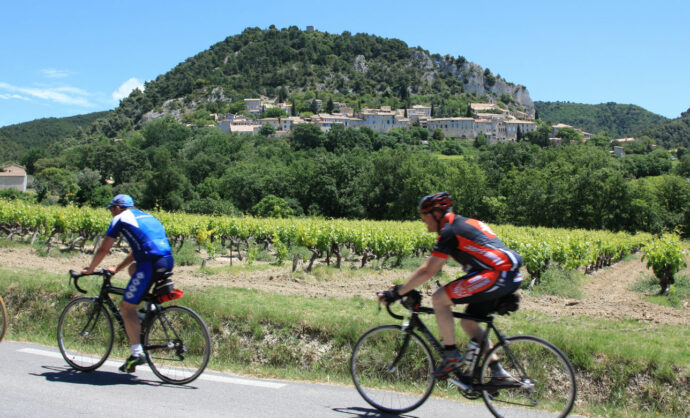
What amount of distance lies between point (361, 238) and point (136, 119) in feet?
650

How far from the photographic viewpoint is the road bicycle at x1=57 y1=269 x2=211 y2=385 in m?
5.06

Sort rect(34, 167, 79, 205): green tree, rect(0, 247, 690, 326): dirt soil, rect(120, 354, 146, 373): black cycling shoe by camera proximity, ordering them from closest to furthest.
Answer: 1. rect(120, 354, 146, 373): black cycling shoe
2. rect(0, 247, 690, 326): dirt soil
3. rect(34, 167, 79, 205): green tree

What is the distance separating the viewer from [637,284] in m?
17.9

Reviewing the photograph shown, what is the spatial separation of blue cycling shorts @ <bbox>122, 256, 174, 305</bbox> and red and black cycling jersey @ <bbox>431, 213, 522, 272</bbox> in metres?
2.81

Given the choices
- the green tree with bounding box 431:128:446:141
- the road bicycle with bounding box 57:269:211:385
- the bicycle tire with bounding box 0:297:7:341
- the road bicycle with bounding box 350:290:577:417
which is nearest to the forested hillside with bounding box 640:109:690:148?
the green tree with bounding box 431:128:446:141

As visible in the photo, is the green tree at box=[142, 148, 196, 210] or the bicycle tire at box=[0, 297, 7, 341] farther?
the green tree at box=[142, 148, 196, 210]

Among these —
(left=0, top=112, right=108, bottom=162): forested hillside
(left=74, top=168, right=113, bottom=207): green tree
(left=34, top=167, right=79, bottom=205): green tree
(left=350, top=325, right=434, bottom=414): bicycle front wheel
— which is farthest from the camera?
(left=0, top=112, right=108, bottom=162): forested hillside

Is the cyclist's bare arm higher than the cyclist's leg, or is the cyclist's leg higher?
the cyclist's bare arm

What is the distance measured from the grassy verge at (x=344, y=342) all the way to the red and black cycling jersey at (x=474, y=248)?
158 cm

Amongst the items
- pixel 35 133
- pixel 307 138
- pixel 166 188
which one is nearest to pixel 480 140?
pixel 307 138

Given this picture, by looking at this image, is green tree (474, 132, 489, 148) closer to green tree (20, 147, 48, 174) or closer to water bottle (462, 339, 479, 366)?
green tree (20, 147, 48, 174)

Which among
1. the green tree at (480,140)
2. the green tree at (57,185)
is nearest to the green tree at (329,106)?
the green tree at (480,140)

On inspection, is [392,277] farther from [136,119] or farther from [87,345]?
[136,119]

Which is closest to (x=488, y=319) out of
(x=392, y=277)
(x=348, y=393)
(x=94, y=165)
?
(x=348, y=393)
